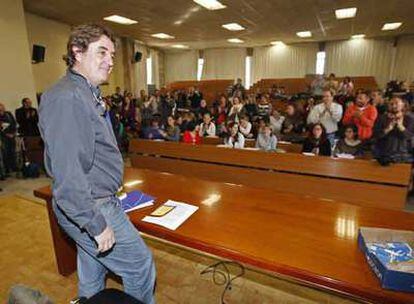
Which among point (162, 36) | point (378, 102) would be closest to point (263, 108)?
point (378, 102)

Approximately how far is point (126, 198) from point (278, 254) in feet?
3.02

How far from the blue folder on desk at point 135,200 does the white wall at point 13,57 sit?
5033mm

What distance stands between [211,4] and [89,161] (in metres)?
6.53

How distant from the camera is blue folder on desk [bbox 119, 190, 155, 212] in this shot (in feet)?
4.99

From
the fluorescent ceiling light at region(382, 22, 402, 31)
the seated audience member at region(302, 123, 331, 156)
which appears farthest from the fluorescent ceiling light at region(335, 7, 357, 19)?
the seated audience member at region(302, 123, 331, 156)

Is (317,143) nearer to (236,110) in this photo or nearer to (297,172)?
(297,172)

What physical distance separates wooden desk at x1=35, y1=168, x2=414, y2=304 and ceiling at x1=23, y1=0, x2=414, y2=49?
5782 millimetres

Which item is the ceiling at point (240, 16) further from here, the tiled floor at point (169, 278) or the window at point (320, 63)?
the tiled floor at point (169, 278)

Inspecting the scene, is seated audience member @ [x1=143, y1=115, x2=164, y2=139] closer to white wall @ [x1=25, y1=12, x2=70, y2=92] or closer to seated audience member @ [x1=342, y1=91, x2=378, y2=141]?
seated audience member @ [x1=342, y1=91, x2=378, y2=141]

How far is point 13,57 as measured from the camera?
17.5ft

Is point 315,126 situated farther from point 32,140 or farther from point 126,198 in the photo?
point 32,140

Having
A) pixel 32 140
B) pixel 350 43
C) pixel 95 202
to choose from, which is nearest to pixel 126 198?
pixel 95 202

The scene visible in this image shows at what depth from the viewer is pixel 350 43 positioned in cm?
1167

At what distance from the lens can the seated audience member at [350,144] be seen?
364 cm
